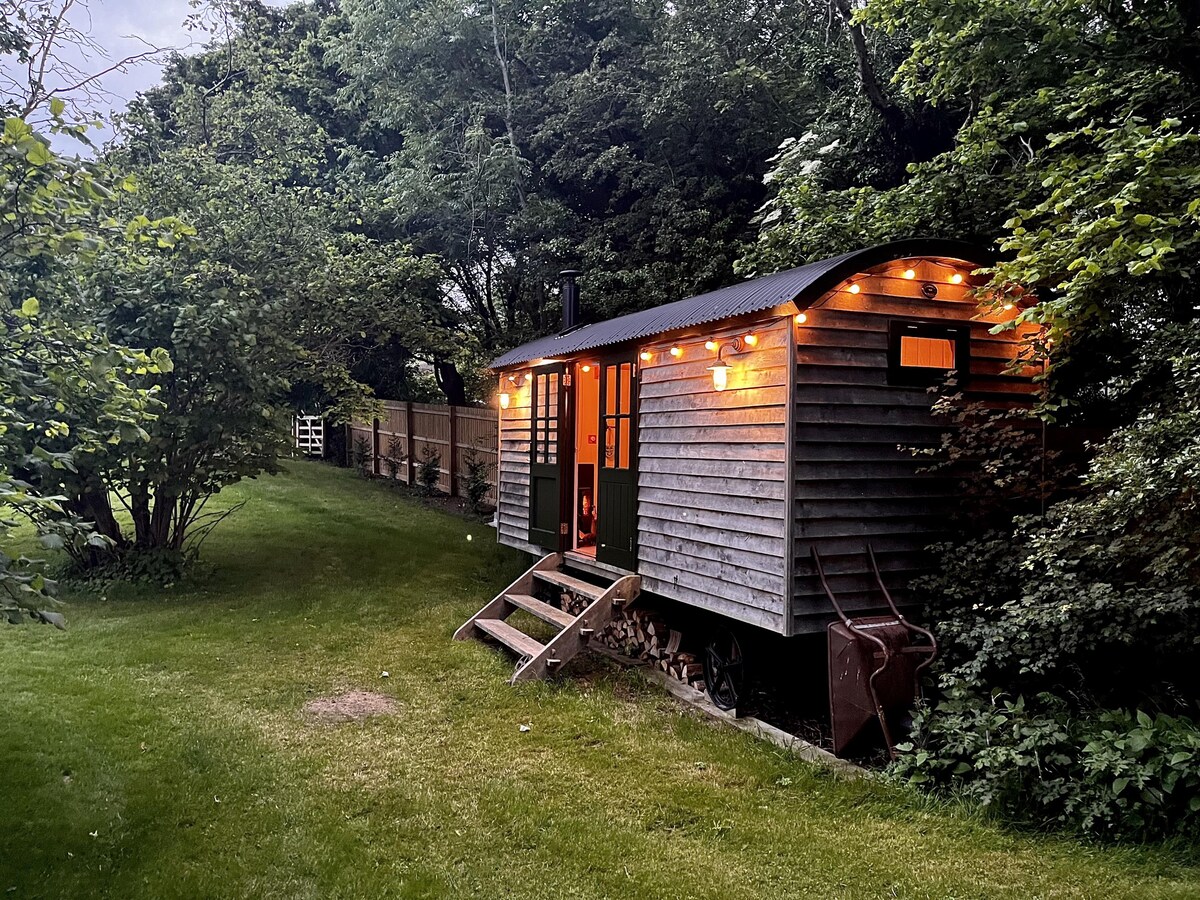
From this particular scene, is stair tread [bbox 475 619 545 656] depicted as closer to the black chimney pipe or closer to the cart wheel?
the cart wheel

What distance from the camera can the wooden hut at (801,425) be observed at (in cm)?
482

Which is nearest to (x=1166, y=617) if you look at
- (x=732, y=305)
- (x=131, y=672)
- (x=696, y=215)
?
(x=732, y=305)

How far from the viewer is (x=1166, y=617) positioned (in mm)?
3990

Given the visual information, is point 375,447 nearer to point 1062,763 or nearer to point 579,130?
point 579,130

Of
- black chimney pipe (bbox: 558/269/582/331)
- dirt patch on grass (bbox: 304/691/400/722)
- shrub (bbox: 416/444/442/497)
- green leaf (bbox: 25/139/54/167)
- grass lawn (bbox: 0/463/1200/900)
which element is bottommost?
dirt patch on grass (bbox: 304/691/400/722)

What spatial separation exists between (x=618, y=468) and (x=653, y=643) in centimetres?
153

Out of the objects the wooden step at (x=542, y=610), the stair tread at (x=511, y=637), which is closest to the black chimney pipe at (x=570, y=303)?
the wooden step at (x=542, y=610)

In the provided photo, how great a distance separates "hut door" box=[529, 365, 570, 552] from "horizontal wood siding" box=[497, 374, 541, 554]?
18cm

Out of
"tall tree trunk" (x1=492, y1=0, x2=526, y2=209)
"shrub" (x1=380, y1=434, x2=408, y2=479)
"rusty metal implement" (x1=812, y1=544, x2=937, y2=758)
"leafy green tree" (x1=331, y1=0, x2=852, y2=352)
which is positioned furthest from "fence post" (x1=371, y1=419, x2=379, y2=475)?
"rusty metal implement" (x1=812, y1=544, x2=937, y2=758)

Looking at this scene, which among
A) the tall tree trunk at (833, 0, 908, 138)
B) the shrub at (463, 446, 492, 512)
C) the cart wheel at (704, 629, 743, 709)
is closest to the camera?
the cart wheel at (704, 629, 743, 709)

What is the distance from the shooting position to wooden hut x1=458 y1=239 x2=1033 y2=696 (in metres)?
4.82

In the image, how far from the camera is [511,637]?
638cm

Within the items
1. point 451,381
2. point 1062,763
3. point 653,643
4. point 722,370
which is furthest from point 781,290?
point 451,381

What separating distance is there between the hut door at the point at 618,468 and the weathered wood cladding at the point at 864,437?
6.55 ft
